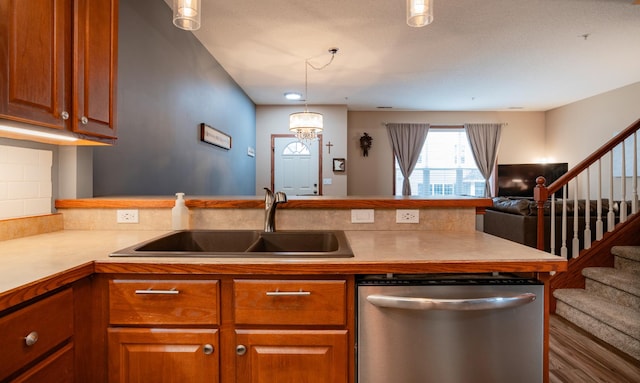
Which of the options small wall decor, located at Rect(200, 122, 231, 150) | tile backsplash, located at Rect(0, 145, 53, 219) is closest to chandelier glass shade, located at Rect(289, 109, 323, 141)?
small wall decor, located at Rect(200, 122, 231, 150)

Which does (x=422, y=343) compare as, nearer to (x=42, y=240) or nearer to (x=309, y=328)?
(x=309, y=328)

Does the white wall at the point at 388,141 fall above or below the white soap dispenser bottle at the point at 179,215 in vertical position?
above

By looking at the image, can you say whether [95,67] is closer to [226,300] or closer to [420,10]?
[226,300]

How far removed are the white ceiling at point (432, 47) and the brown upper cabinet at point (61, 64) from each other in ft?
5.47

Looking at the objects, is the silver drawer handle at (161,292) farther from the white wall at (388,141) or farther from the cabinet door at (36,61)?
the white wall at (388,141)

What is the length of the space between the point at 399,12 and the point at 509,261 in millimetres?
2580

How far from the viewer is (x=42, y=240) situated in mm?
1343

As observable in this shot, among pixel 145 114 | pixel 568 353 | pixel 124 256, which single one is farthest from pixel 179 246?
pixel 568 353

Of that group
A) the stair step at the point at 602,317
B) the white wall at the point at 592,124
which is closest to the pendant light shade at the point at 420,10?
the stair step at the point at 602,317

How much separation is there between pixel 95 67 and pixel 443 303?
158cm

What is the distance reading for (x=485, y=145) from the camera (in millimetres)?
6816

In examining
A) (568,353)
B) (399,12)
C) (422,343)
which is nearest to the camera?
(422,343)

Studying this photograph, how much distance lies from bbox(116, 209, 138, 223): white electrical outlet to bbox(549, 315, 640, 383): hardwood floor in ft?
8.03

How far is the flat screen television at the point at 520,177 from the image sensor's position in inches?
250
